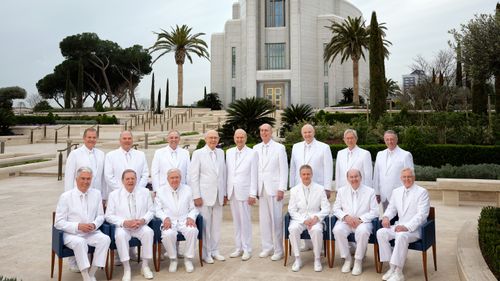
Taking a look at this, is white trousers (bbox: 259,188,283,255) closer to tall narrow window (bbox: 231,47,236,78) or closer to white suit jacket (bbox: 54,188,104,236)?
white suit jacket (bbox: 54,188,104,236)

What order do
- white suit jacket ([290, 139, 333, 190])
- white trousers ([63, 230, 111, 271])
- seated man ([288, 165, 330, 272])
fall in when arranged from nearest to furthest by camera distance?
white trousers ([63, 230, 111, 271]) < seated man ([288, 165, 330, 272]) < white suit jacket ([290, 139, 333, 190])

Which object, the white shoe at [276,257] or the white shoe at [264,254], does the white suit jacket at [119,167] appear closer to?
the white shoe at [264,254]

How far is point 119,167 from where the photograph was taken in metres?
5.70

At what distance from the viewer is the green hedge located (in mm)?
3889

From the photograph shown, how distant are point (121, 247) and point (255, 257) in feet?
6.27

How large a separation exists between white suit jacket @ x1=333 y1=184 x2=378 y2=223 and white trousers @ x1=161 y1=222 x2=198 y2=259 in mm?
1874

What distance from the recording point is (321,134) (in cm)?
1466

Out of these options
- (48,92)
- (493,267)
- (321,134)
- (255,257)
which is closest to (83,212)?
(255,257)

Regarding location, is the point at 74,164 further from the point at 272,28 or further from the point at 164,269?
the point at 272,28

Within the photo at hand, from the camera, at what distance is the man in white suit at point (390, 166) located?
223 inches

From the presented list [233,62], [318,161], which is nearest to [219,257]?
[318,161]

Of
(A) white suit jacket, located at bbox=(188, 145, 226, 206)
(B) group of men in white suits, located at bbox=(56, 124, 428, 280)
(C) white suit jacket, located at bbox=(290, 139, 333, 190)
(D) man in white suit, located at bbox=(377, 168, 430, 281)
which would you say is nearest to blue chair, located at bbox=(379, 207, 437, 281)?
(D) man in white suit, located at bbox=(377, 168, 430, 281)

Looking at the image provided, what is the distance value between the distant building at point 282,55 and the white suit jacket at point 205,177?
120 feet

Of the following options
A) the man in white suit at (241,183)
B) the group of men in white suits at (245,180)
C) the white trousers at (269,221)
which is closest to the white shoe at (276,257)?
the group of men in white suits at (245,180)
